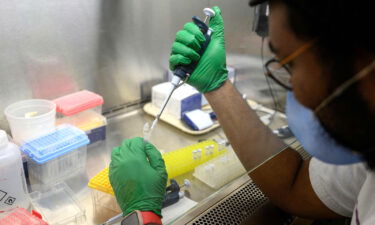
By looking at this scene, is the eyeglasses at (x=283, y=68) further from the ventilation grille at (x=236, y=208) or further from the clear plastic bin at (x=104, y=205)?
the clear plastic bin at (x=104, y=205)


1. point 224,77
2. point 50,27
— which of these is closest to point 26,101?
point 50,27

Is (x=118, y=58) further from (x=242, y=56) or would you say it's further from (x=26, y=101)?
(x=242, y=56)

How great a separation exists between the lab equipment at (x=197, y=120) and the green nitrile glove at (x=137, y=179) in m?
0.50

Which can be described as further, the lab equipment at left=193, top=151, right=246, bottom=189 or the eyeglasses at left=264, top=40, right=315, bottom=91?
the lab equipment at left=193, top=151, right=246, bottom=189

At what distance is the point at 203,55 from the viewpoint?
111 centimetres

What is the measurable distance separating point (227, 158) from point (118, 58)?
2.25 ft

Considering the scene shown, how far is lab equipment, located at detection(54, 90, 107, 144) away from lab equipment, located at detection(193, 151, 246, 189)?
1.47 feet

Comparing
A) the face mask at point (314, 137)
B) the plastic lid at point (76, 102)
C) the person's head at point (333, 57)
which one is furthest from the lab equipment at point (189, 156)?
the person's head at point (333, 57)

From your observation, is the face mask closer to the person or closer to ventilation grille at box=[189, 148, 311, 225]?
the person

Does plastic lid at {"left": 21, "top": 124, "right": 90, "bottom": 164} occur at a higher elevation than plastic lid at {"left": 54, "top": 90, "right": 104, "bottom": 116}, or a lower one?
lower

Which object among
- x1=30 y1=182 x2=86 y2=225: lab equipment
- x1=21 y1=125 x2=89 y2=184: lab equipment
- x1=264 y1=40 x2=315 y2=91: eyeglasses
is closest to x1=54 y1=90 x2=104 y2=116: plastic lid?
x1=21 y1=125 x2=89 y2=184: lab equipment

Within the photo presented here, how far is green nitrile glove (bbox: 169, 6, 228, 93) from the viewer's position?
1.03m

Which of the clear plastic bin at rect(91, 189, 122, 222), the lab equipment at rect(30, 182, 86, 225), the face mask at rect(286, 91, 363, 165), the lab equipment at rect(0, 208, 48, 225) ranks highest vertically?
the face mask at rect(286, 91, 363, 165)

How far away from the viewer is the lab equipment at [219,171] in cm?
107
